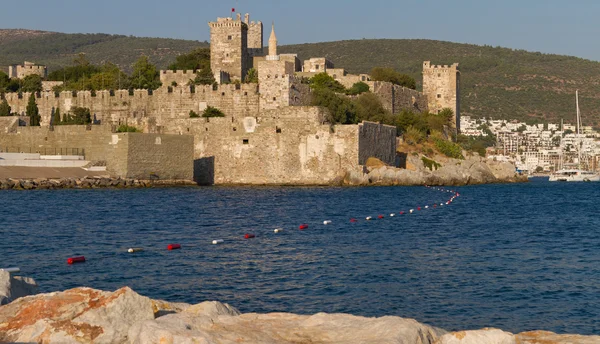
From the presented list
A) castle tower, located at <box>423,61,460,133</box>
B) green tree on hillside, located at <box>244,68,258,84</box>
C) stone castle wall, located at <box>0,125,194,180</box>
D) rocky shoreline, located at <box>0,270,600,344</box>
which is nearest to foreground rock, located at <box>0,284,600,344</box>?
rocky shoreline, located at <box>0,270,600,344</box>

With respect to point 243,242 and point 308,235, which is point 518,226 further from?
point 243,242

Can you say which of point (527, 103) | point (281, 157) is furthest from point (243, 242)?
point (527, 103)

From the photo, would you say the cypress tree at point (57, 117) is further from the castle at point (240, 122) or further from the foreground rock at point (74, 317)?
the foreground rock at point (74, 317)

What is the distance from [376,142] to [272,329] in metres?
31.4

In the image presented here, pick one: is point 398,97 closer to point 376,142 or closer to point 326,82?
point 326,82

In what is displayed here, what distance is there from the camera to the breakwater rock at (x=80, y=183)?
35.6 m

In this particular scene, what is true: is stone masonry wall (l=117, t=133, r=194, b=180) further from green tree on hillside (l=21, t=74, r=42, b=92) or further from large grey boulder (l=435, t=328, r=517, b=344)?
large grey boulder (l=435, t=328, r=517, b=344)

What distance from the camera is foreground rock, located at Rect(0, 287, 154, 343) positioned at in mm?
7699

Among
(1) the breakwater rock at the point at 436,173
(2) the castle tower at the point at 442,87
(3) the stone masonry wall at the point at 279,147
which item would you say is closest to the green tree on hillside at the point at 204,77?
(3) the stone masonry wall at the point at 279,147

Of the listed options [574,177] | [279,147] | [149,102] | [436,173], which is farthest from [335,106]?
[574,177]

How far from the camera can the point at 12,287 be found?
9172mm

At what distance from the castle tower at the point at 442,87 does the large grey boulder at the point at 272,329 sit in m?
46.4

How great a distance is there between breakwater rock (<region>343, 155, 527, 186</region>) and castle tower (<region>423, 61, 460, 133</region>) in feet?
16.5

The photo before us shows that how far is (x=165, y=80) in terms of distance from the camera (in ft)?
151
